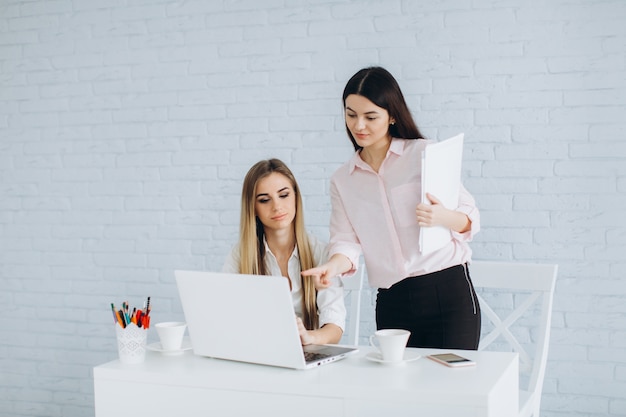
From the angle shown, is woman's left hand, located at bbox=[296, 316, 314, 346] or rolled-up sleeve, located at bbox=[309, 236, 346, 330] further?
rolled-up sleeve, located at bbox=[309, 236, 346, 330]

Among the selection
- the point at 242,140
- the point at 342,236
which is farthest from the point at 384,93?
the point at 242,140

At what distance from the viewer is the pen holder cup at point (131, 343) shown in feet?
5.45

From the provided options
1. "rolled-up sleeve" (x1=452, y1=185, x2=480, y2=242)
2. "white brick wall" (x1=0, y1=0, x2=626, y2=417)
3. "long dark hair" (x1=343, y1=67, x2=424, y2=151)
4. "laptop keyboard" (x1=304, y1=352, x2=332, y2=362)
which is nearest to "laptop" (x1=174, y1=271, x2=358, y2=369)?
"laptop keyboard" (x1=304, y1=352, x2=332, y2=362)

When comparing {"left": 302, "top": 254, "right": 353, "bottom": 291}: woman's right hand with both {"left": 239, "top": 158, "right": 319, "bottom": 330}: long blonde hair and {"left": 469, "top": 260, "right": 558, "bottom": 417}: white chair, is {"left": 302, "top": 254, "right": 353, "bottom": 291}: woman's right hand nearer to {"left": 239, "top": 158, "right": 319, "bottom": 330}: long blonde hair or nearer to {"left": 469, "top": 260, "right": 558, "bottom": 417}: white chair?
{"left": 239, "top": 158, "right": 319, "bottom": 330}: long blonde hair

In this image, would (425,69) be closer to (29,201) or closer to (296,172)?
(296,172)

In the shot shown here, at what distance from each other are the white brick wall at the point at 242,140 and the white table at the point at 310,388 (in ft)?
3.59

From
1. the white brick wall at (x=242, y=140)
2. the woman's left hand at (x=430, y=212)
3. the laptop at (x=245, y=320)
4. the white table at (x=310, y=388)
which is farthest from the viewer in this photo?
the white brick wall at (x=242, y=140)

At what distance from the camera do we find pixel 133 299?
313cm

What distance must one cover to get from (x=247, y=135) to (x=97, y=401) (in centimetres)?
153

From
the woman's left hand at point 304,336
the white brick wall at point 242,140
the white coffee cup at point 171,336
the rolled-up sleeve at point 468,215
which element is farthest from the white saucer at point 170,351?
the white brick wall at point 242,140


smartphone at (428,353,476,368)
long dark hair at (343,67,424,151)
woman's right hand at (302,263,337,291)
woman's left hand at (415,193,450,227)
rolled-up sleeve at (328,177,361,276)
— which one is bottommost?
smartphone at (428,353,476,368)

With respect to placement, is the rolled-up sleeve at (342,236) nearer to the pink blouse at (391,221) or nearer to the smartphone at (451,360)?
the pink blouse at (391,221)

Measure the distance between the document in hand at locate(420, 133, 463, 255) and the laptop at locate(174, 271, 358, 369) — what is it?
0.36m

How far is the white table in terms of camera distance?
1363 millimetres
